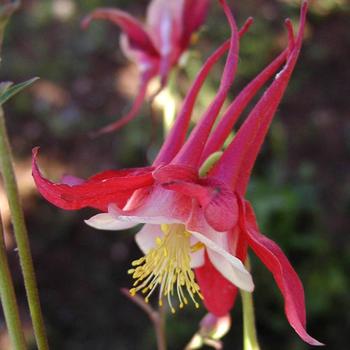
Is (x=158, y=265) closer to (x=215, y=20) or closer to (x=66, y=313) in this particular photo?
(x=66, y=313)

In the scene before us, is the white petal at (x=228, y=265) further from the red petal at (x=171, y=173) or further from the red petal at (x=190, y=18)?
the red petal at (x=190, y=18)

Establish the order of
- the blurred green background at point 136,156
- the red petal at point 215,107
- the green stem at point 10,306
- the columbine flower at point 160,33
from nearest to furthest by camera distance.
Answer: the green stem at point 10,306, the red petal at point 215,107, the columbine flower at point 160,33, the blurred green background at point 136,156

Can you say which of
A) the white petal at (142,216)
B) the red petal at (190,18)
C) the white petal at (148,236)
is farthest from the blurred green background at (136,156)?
the white petal at (142,216)

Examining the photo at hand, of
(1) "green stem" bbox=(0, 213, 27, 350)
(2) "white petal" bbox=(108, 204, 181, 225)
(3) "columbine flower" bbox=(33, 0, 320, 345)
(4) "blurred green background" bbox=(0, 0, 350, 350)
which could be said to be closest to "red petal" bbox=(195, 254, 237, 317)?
(3) "columbine flower" bbox=(33, 0, 320, 345)

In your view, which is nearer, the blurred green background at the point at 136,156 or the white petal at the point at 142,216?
the white petal at the point at 142,216

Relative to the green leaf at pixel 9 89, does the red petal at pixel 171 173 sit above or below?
below

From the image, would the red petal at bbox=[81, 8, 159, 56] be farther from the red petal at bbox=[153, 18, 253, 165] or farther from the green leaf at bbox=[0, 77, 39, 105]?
the green leaf at bbox=[0, 77, 39, 105]
